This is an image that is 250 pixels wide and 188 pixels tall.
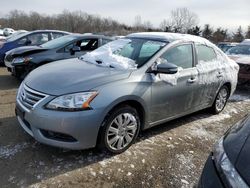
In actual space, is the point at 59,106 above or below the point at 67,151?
above

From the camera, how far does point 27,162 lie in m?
3.22

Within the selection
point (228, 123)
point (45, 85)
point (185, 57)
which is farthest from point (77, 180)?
point (228, 123)

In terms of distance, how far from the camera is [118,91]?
3268 mm

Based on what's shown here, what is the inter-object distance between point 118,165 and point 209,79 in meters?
2.44

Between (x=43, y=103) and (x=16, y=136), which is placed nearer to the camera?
(x=43, y=103)

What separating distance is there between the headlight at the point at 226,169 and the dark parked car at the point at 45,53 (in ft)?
18.4

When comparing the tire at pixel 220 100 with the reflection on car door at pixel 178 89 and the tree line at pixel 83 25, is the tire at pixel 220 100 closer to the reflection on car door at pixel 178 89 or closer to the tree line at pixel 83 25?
the reflection on car door at pixel 178 89

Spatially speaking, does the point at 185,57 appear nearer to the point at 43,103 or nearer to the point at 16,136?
the point at 43,103

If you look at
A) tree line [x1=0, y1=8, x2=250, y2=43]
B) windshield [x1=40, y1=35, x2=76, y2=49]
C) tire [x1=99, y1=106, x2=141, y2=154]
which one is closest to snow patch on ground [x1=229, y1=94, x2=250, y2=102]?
tire [x1=99, y1=106, x2=141, y2=154]

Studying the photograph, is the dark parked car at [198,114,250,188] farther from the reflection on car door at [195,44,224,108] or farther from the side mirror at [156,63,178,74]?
the reflection on car door at [195,44,224,108]

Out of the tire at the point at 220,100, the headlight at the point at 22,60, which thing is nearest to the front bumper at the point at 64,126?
the tire at the point at 220,100

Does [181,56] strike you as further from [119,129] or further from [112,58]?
[119,129]

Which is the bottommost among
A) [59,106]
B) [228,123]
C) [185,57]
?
[228,123]

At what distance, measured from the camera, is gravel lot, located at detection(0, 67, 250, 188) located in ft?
9.76
